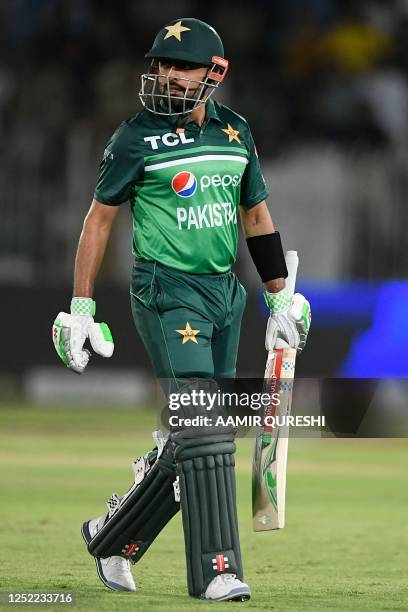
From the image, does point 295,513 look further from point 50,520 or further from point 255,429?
point 255,429

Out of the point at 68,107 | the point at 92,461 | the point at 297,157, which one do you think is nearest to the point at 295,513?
the point at 92,461

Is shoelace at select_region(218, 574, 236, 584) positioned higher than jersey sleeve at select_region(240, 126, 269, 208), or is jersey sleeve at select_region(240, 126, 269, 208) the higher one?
jersey sleeve at select_region(240, 126, 269, 208)

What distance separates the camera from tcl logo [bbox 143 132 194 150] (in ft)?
16.7

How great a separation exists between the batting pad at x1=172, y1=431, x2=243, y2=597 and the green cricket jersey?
0.65 m

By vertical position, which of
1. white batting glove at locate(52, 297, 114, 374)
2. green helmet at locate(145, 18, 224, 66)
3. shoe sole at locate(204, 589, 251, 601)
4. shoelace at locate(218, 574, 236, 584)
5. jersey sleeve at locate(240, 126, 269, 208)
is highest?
green helmet at locate(145, 18, 224, 66)

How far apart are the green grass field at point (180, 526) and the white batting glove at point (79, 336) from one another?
84cm

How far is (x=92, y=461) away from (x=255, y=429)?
16.6 feet

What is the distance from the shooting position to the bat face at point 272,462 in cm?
525

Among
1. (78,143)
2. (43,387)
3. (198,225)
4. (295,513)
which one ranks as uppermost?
(198,225)

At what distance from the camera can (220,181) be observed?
17.0 ft

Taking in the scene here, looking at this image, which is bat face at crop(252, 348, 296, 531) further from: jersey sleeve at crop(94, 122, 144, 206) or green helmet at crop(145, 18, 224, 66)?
green helmet at crop(145, 18, 224, 66)

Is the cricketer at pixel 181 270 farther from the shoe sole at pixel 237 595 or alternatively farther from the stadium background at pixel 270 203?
the stadium background at pixel 270 203

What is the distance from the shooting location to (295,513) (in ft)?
26.2

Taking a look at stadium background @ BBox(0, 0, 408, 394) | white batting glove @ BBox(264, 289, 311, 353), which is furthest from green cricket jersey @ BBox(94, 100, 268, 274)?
stadium background @ BBox(0, 0, 408, 394)
